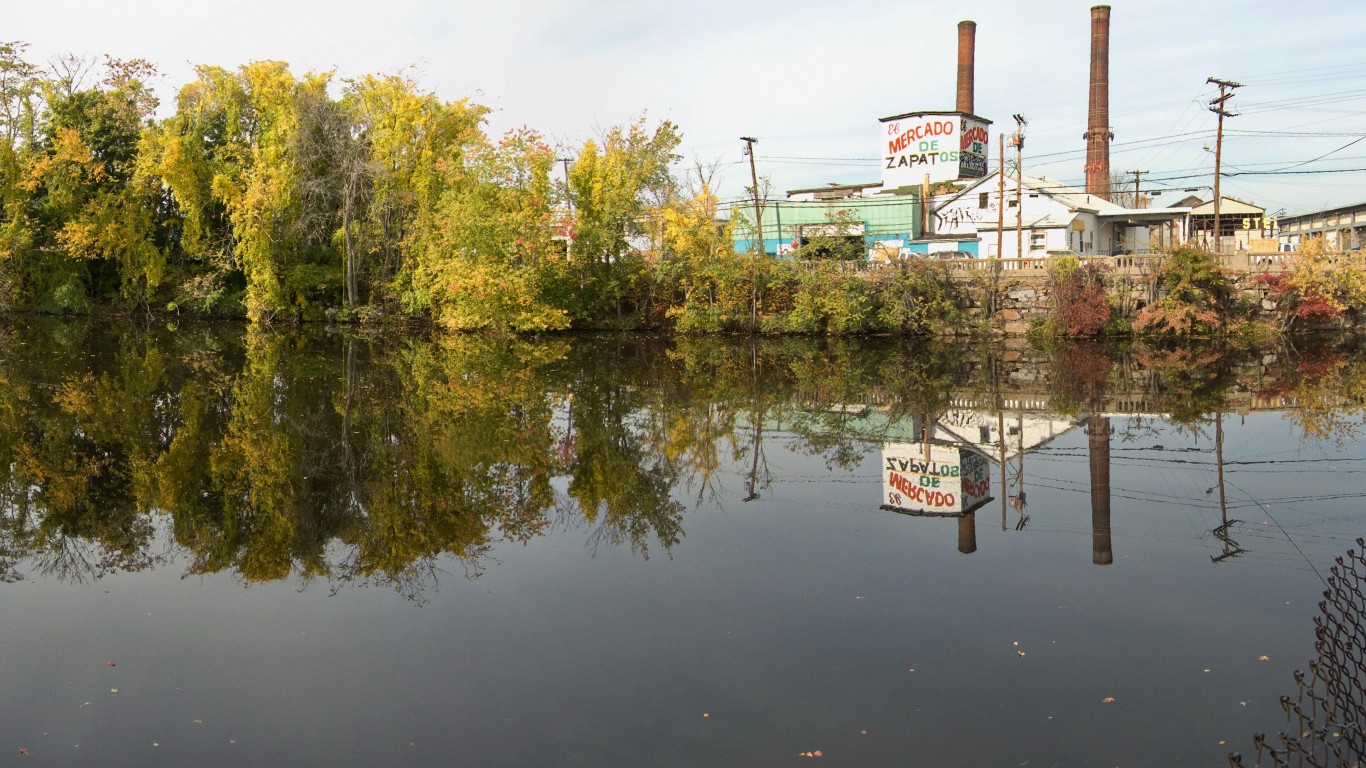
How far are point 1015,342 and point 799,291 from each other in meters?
7.97

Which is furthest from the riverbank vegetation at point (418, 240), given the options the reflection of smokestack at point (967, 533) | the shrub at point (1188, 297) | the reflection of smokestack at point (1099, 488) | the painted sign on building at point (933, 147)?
the reflection of smokestack at point (967, 533)

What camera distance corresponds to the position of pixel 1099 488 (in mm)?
12992

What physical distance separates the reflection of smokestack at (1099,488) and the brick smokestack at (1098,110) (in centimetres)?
3735

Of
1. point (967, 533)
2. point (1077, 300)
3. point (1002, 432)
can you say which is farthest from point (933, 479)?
point (1077, 300)

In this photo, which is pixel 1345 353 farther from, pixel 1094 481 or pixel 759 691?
pixel 759 691

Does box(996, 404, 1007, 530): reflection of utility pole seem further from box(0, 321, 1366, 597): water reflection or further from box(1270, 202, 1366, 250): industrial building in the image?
box(1270, 202, 1366, 250): industrial building

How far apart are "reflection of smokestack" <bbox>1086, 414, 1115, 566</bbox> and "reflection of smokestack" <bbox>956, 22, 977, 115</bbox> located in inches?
1662

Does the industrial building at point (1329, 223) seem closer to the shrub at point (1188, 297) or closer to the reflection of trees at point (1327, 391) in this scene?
the shrub at point (1188, 297)

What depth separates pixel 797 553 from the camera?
403 inches

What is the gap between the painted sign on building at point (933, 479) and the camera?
1212cm

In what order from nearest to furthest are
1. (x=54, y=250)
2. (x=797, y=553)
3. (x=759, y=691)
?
(x=759, y=691)
(x=797, y=553)
(x=54, y=250)

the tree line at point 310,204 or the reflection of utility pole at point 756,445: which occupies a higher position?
the tree line at point 310,204

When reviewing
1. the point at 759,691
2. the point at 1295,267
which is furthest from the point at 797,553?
the point at 1295,267

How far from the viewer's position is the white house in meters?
47.7
